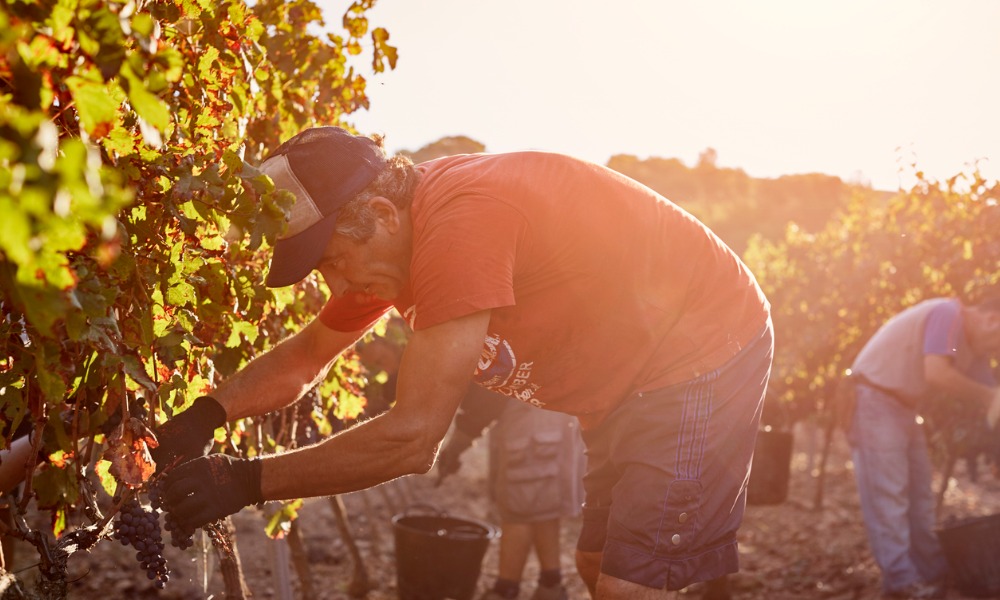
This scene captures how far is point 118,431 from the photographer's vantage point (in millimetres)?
1841

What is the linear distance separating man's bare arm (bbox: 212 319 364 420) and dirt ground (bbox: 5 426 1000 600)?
100 centimetres

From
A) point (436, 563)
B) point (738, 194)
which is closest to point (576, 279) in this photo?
point (436, 563)

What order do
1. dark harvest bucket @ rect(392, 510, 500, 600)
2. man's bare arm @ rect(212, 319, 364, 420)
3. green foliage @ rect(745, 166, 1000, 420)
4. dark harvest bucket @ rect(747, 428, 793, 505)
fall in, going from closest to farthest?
1. man's bare arm @ rect(212, 319, 364, 420)
2. dark harvest bucket @ rect(392, 510, 500, 600)
3. dark harvest bucket @ rect(747, 428, 793, 505)
4. green foliage @ rect(745, 166, 1000, 420)

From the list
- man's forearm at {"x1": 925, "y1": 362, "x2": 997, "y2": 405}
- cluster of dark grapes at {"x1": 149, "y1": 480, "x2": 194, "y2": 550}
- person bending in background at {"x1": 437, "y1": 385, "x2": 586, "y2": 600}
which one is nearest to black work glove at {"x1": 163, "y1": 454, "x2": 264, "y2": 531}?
cluster of dark grapes at {"x1": 149, "y1": 480, "x2": 194, "y2": 550}

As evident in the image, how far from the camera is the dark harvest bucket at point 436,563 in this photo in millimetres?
4742

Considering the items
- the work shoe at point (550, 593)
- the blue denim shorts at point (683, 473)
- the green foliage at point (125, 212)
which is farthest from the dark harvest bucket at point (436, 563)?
the blue denim shorts at point (683, 473)

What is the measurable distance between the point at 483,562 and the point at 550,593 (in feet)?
4.36

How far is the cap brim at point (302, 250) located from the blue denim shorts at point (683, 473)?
0.98 metres

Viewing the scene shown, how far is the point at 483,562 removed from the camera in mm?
6453

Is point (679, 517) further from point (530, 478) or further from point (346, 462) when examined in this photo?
point (530, 478)

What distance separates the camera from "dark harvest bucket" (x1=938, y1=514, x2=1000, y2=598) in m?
5.03

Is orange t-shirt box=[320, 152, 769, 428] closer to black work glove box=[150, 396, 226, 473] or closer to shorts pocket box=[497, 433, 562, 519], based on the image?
black work glove box=[150, 396, 226, 473]

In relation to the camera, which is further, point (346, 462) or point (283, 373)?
point (283, 373)

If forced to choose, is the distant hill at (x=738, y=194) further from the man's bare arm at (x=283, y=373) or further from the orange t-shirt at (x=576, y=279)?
the man's bare arm at (x=283, y=373)
